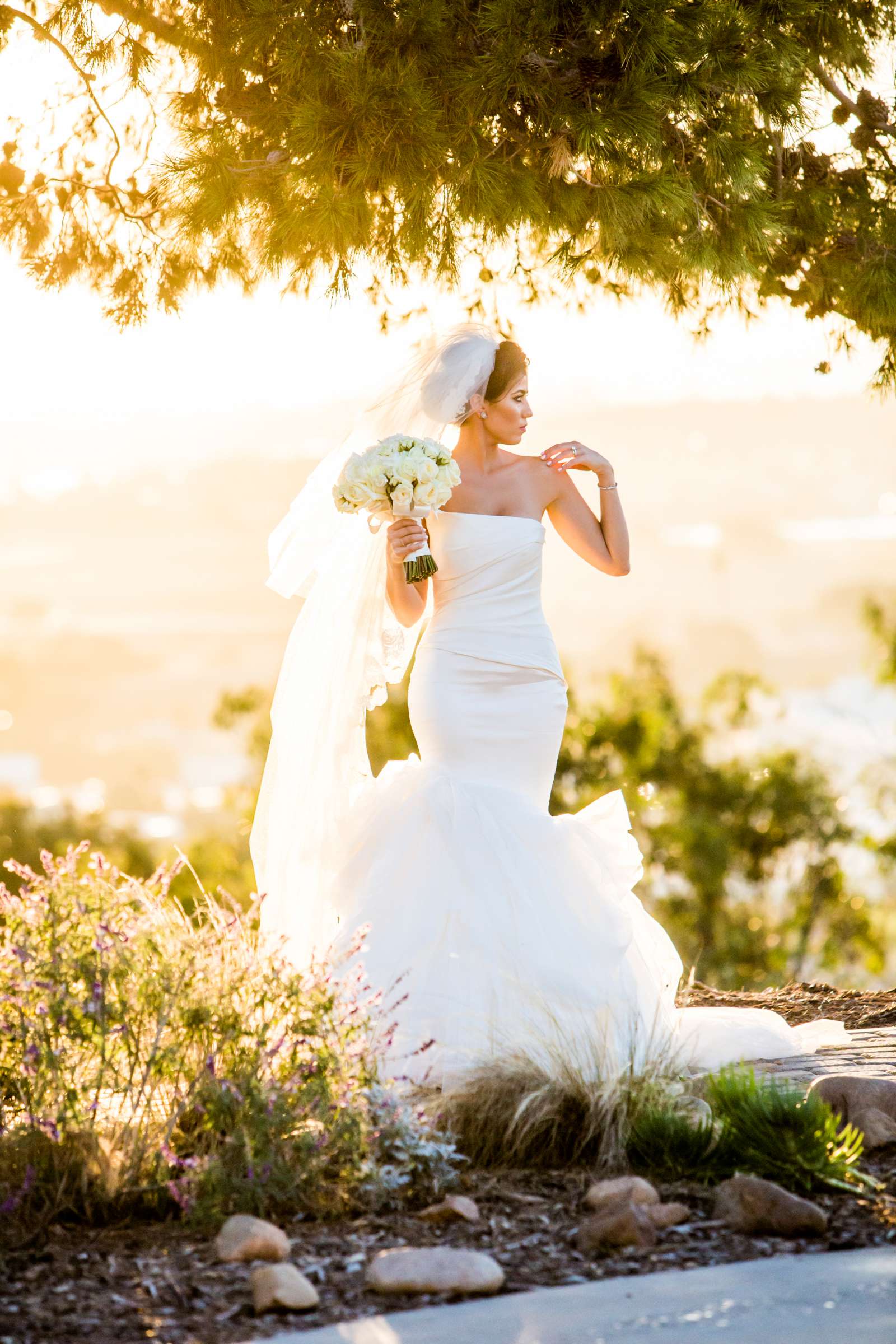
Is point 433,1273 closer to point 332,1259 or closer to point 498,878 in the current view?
point 332,1259

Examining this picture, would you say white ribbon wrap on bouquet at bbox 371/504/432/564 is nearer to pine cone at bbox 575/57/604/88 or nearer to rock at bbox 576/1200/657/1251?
pine cone at bbox 575/57/604/88

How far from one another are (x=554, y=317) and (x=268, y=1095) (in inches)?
145

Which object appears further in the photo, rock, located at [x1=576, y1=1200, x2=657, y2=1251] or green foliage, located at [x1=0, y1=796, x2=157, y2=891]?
green foliage, located at [x1=0, y1=796, x2=157, y2=891]

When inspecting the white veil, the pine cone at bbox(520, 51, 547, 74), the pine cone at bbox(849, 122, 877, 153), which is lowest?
the white veil

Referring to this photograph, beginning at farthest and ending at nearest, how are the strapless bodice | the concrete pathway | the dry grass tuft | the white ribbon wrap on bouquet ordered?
the strapless bodice < the white ribbon wrap on bouquet < the dry grass tuft < the concrete pathway

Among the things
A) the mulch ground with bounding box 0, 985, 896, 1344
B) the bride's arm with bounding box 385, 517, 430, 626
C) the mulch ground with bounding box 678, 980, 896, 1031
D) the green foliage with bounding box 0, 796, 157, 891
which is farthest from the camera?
the green foliage with bounding box 0, 796, 157, 891

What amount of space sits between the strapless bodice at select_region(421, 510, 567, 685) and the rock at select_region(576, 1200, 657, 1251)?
7.13 feet

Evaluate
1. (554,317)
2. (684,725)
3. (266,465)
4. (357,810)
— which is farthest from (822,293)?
(684,725)

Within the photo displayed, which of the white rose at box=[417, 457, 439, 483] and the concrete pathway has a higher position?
the white rose at box=[417, 457, 439, 483]

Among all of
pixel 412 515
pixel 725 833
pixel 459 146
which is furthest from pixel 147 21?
pixel 725 833

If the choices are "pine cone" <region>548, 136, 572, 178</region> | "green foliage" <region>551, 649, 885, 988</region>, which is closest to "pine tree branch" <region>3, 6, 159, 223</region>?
"pine cone" <region>548, 136, 572, 178</region>

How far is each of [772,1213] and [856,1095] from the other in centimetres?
95

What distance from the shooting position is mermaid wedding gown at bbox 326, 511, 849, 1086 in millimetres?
4633

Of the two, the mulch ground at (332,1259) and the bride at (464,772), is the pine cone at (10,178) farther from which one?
the mulch ground at (332,1259)
